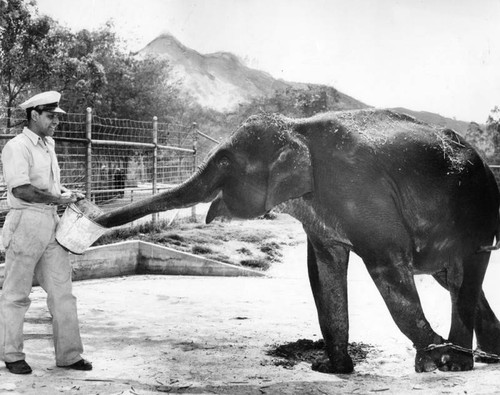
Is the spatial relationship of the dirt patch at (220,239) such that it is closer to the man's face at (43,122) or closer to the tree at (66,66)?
the man's face at (43,122)

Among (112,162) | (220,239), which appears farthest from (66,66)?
(220,239)

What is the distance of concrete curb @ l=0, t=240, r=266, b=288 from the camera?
1137 centimetres

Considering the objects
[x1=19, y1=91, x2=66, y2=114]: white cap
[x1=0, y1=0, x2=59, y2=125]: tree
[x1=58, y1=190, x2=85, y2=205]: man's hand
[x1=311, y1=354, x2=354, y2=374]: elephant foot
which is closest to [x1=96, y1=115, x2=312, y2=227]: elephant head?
[x1=58, y1=190, x2=85, y2=205]: man's hand

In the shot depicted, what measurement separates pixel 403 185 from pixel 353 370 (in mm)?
1659

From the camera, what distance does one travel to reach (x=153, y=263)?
11.9 meters

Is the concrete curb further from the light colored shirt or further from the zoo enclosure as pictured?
the light colored shirt

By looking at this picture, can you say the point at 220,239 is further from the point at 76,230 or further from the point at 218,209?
the point at 76,230

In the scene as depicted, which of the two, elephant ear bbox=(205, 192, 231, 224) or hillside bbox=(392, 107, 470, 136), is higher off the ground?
hillside bbox=(392, 107, 470, 136)

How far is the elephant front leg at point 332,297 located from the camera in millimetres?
6219


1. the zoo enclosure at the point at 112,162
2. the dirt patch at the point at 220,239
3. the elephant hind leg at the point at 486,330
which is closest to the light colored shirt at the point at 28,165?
the zoo enclosure at the point at 112,162

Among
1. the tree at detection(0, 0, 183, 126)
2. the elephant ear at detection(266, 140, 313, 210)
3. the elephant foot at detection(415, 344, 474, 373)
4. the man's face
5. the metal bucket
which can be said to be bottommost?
the elephant foot at detection(415, 344, 474, 373)

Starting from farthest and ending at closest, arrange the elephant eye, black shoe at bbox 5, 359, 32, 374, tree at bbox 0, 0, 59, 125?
tree at bbox 0, 0, 59, 125, the elephant eye, black shoe at bbox 5, 359, 32, 374

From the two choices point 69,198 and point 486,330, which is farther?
point 486,330

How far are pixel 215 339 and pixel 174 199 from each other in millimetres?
2105
